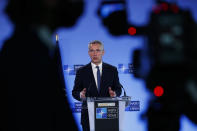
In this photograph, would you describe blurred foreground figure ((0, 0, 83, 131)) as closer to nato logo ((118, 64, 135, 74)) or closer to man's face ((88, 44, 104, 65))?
man's face ((88, 44, 104, 65))

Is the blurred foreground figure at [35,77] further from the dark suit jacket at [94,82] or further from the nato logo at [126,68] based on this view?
the nato logo at [126,68]

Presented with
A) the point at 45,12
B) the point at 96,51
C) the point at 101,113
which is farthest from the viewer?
the point at 45,12

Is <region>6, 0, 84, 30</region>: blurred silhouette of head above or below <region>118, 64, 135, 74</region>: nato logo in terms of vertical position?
above

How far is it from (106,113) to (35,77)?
183cm

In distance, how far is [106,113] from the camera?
3.82 metres

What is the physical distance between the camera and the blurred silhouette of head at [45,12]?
16.1ft

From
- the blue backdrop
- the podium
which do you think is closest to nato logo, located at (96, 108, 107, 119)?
the podium

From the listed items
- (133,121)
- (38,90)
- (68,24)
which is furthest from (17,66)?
(133,121)

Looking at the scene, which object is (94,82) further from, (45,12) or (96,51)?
(45,12)

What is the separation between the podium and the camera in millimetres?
3807

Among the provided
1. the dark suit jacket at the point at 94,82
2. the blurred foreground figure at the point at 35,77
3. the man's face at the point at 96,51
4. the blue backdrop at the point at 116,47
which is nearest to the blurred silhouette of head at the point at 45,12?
the blurred foreground figure at the point at 35,77

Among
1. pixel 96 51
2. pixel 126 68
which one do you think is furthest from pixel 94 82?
pixel 126 68

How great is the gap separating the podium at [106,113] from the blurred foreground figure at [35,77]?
1.34m

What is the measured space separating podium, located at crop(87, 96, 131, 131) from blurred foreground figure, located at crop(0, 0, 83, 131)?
4.41 ft
